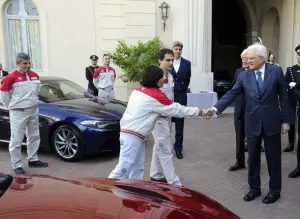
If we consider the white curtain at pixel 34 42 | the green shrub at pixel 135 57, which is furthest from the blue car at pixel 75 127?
the white curtain at pixel 34 42

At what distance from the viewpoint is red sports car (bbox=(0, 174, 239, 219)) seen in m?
1.91

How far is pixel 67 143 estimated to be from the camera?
19.8ft

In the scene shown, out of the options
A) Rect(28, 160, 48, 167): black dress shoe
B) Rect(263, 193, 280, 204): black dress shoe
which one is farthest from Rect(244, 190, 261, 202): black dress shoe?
Rect(28, 160, 48, 167): black dress shoe

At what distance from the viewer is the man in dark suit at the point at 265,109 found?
397cm

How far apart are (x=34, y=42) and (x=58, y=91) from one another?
632 centimetres

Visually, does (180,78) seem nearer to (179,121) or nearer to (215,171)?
(179,121)

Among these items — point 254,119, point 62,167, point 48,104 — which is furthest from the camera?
point 48,104

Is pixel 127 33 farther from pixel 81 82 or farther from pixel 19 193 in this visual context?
pixel 19 193

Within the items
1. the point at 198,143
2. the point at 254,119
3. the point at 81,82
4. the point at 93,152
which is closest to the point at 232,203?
the point at 254,119

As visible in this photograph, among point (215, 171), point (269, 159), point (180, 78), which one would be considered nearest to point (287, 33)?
point (180, 78)

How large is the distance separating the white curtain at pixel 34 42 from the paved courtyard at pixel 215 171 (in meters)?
6.01

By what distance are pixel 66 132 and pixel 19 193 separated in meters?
4.00

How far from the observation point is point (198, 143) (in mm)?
7273

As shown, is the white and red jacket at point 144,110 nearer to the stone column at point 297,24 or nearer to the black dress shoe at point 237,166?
the black dress shoe at point 237,166
